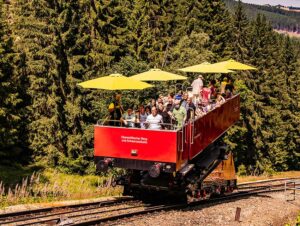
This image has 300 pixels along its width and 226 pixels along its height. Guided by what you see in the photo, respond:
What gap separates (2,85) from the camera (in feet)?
117

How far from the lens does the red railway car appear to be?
1627cm

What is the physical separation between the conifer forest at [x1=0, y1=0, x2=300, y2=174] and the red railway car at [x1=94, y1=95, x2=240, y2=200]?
11503mm

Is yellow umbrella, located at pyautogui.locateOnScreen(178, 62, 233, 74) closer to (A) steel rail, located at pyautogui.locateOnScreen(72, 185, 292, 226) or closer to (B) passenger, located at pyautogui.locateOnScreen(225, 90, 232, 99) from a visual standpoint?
(B) passenger, located at pyautogui.locateOnScreen(225, 90, 232, 99)

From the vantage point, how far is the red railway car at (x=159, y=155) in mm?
16266

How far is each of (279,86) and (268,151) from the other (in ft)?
30.6

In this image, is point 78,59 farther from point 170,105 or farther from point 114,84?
point 114,84

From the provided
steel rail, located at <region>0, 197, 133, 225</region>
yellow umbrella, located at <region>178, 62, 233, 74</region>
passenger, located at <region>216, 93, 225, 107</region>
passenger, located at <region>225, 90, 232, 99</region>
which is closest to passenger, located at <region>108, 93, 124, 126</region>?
steel rail, located at <region>0, 197, 133, 225</region>

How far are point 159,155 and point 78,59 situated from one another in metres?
22.9

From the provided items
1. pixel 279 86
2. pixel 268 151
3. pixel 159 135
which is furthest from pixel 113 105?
pixel 279 86

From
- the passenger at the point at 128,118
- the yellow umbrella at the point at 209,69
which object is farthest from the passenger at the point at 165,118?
the yellow umbrella at the point at 209,69

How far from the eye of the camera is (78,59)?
3778 centimetres

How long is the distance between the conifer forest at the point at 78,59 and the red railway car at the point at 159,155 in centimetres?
1150

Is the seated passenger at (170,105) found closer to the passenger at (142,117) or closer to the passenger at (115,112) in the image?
the passenger at (142,117)

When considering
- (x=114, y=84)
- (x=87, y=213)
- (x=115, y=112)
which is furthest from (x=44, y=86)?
(x=87, y=213)
